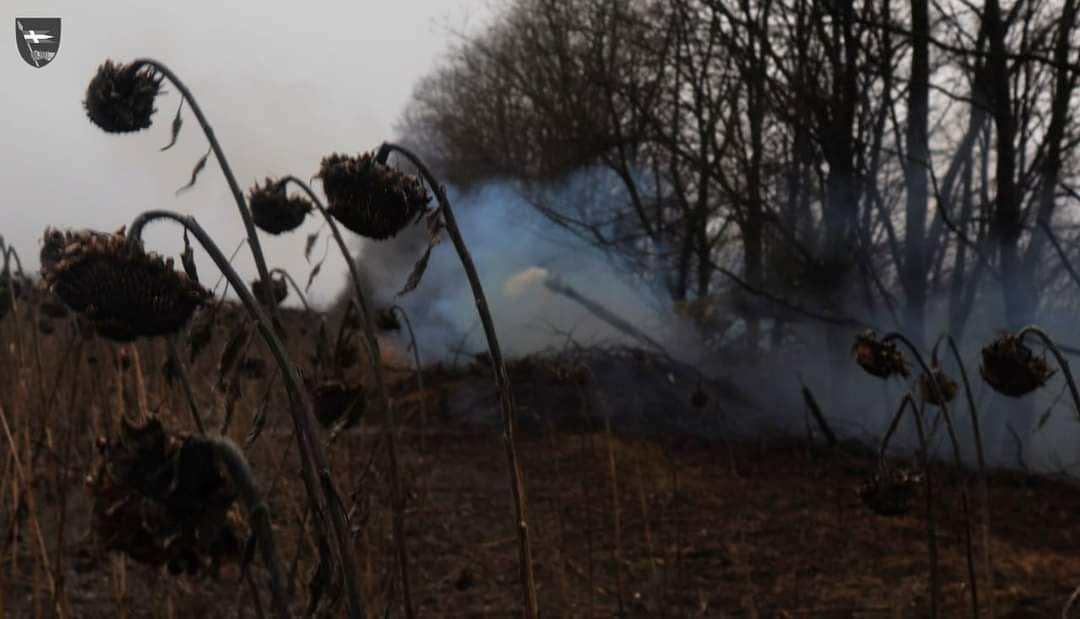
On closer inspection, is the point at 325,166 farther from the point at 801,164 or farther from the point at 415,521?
the point at 801,164

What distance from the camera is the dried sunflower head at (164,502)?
0.62m

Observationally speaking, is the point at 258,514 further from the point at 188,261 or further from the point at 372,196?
the point at 372,196

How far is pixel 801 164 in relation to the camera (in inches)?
266

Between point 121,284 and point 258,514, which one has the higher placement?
point 121,284

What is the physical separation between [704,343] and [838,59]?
332 centimetres

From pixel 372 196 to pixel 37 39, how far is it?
562 mm

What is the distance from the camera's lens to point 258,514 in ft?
1.72

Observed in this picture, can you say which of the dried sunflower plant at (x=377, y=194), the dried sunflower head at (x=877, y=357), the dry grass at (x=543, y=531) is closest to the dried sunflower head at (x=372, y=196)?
the dried sunflower plant at (x=377, y=194)

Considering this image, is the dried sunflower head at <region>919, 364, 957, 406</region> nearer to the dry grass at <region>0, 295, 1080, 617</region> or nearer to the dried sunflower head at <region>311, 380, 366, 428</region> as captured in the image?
the dry grass at <region>0, 295, 1080, 617</region>

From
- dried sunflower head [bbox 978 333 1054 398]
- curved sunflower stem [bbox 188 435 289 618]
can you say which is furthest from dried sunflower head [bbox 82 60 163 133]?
dried sunflower head [bbox 978 333 1054 398]

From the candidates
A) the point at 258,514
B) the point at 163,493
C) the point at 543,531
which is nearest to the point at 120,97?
the point at 163,493

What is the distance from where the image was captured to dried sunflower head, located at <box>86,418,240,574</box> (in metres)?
0.62

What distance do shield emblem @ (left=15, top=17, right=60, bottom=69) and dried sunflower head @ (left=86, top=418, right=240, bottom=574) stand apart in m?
0.83

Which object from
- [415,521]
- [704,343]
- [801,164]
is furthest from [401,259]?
[415,521]
